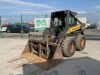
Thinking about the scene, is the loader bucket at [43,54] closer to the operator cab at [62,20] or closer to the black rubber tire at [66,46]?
the black rubber tire at [66,46]

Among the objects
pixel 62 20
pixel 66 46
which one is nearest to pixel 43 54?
pixel 66 46

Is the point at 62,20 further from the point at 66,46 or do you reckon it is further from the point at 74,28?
the point at 66,46

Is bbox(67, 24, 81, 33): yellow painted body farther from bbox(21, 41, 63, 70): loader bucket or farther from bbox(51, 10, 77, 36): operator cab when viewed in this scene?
bbox(21, 41, 63, 70): loader bucket

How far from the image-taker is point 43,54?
10.9 metres

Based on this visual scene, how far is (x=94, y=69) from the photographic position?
876 cm

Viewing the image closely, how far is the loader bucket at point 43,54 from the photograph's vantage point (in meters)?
9.56

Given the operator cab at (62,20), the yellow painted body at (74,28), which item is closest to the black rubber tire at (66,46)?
the yellow painted body at (74,28)

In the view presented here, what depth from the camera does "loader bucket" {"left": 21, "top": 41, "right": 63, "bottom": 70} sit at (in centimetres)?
956

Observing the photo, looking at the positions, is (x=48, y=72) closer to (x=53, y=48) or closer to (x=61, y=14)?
(x=53, y=48)

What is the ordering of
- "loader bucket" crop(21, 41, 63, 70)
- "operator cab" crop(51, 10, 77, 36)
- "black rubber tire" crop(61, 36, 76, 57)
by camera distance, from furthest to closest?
"operator cab" crop(51, 10, 77, 36), "black rubber tire" crop(61, 36, 76, 57), "loader bucket" crop(21, 41, 63, 70)

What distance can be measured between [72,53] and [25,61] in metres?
2.74

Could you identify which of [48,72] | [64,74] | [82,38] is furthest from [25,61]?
[82,38]

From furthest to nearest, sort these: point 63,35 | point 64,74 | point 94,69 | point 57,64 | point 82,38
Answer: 1. point 82,38
2. point 63,35
3. point 57,64
4. point 94,69
5. point 64,74

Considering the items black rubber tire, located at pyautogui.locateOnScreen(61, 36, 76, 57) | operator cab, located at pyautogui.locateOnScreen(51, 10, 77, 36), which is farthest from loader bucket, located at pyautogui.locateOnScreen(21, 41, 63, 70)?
operator cab, located at pyautogui.locateOnScreen(51, 10, 77, 36)
